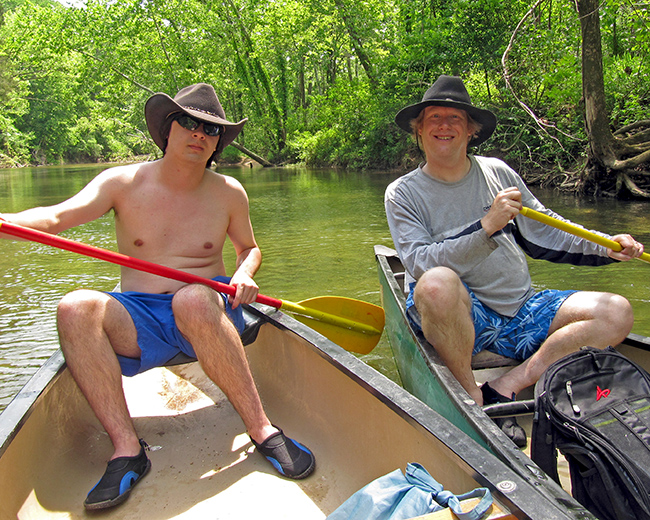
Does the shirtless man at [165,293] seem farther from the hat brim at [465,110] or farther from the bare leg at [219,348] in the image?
the hat brim at [465,110]

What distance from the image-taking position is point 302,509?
187 centimetres

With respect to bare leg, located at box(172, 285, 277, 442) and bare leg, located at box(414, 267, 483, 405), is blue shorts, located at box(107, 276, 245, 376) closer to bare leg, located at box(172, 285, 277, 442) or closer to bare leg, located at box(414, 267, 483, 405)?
bare leg, located at box(172, 285, 277, 442)

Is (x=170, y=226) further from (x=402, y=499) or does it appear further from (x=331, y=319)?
(x=402, y=499)

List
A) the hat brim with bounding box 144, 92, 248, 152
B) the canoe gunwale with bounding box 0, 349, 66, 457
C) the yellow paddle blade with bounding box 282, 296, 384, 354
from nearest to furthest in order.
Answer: the canoe gunwale with bounding box 0, 349, 66, 457 < the hat brim with bounding box 144, 92, 248, 152 < the yellow paddle blade with bounding box 282, 296, 384, 354

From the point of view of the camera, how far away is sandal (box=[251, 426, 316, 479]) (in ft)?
6.57

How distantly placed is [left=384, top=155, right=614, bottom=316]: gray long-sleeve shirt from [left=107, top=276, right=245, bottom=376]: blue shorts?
3.38ft

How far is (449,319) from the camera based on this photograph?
2180mm

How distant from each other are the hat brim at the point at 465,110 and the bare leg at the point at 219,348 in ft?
4.23

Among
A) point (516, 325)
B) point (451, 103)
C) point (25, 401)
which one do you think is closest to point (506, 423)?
point (516, 325)

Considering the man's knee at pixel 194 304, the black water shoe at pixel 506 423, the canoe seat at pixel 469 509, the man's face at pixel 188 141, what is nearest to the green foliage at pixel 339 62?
the black water shoe at pixel 506 423

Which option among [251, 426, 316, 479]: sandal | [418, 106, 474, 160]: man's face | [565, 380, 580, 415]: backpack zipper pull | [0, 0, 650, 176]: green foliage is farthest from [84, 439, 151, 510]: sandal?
[0, 0, 650, 176]: green foliage

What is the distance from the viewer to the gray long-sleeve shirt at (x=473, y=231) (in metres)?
2.43

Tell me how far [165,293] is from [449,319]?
1204 millimetres

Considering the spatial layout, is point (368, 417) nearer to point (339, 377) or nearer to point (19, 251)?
point (339, 377)
